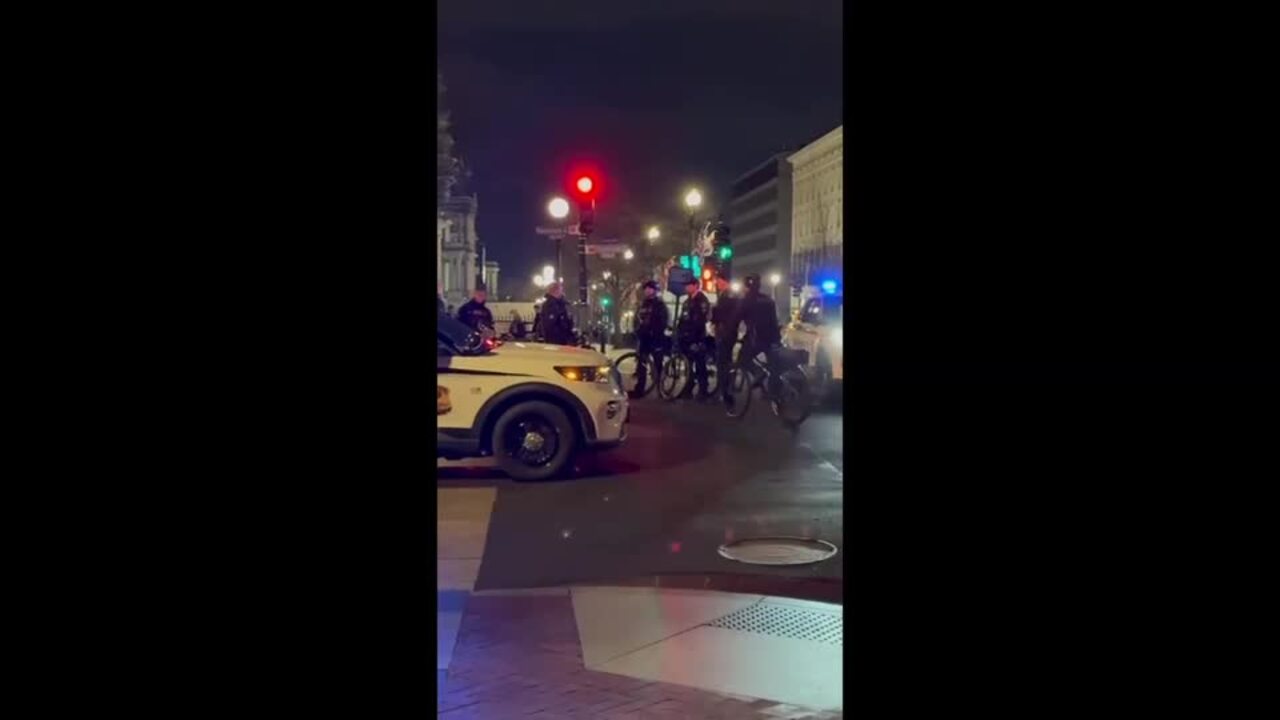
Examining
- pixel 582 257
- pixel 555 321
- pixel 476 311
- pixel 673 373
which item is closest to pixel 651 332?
pixel 673 373

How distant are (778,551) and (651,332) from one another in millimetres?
11789

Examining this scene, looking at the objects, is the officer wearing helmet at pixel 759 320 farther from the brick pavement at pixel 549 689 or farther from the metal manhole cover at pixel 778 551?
the brick pavement at pixel 549 689

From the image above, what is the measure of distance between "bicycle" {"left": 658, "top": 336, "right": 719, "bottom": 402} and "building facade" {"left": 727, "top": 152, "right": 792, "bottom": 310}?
115 meters

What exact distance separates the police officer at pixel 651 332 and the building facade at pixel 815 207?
3580 inches

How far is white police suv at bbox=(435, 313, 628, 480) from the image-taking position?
10961 mm

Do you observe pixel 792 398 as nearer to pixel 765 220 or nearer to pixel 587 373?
pixel 587 373
